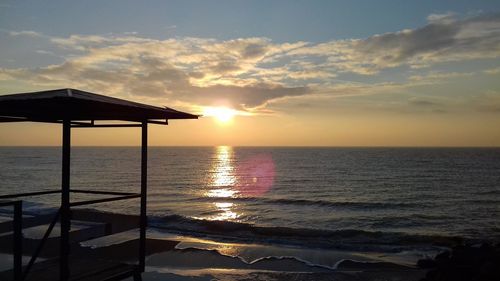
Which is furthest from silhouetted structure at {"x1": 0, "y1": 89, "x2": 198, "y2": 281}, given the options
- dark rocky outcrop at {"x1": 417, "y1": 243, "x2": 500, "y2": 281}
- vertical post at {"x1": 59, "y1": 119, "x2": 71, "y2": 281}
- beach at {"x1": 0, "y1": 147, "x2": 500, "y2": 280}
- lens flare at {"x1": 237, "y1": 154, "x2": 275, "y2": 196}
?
lens flare at {"x1": 237, "y1": 154, "x2": 275, "y2": 196}

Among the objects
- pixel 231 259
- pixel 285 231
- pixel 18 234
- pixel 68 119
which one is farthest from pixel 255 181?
pixel 68 119

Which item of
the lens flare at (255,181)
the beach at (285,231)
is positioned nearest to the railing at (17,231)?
the beach at (285,231)

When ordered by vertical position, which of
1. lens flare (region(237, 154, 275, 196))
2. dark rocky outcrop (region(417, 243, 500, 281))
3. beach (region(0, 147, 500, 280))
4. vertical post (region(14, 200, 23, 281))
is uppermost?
vertical post (region(14, 200, 23, 281))

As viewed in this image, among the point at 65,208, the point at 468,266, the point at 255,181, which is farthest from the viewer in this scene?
the point at 255,181

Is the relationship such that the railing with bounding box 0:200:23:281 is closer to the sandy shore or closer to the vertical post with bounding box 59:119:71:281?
the vertical post with bounding box 59:119:71:281

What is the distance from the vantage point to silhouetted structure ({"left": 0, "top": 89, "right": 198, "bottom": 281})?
Answer: 5152 mm

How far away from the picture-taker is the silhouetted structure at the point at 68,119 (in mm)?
5152

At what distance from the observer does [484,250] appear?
1295cm

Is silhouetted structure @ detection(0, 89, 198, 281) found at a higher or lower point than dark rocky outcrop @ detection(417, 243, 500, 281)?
higher

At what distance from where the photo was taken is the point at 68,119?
5.77m

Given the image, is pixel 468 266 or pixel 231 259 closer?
pixel 468 266

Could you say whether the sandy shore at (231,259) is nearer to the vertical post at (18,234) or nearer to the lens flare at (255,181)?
the vertical post at (18,234)

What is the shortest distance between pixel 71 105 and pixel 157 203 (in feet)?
91.5

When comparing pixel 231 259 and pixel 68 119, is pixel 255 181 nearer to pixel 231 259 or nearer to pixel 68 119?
pixel 231 259
